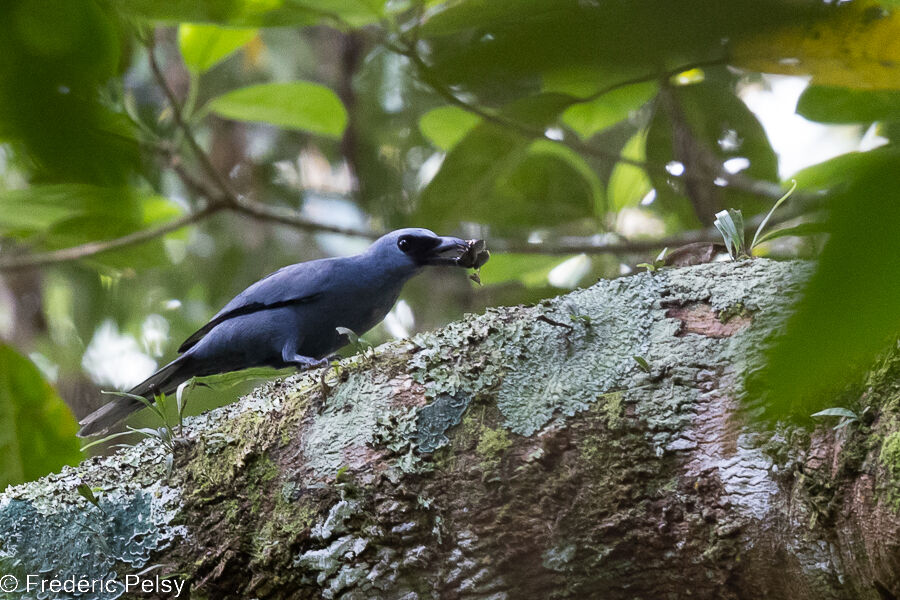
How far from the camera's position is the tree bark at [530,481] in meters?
1.51

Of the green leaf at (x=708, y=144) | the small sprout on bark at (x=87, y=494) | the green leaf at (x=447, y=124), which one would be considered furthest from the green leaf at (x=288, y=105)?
the small sprout on bark at (x=87, y=494)

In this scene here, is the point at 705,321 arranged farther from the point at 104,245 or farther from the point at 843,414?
the point at 104,245

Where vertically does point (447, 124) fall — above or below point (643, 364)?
above

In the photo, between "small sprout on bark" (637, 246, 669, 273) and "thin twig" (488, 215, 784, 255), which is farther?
"thin twig" (488, 215, 784, 255)

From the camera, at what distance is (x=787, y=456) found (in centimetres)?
154

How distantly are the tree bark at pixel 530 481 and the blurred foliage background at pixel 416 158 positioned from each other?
0.23 meters

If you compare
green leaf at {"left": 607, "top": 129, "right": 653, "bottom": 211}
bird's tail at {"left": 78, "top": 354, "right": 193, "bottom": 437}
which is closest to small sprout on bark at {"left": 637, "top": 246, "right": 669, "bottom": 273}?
bird's tail at {"left": 78, "top": 354, "right": 193, "bottom": 437}

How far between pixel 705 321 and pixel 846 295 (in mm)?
1648

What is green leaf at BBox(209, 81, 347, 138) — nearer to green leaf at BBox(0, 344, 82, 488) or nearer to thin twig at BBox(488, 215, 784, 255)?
thin twig at BBox(488, 215, 784, 255)

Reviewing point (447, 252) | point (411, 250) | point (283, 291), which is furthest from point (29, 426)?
point (447, 252)

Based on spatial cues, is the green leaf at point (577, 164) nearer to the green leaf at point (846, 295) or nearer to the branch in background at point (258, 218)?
the branch in background at point (258, 218)

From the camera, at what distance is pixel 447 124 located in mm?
3963

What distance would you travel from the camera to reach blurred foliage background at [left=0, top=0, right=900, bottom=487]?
0.44 m

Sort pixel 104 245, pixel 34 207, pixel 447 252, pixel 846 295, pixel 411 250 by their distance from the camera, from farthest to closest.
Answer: pixel 104 245 < pixel 411 250 < pixel 447 252 < pixel 34 207 < pixel 846 295
